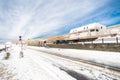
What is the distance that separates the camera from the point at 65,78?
549 centimetres

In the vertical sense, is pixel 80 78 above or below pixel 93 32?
below

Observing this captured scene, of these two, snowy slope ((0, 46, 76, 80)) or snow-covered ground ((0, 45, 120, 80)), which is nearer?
snow-covered ground ((0, 45, 120, 80))

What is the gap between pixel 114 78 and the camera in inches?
192

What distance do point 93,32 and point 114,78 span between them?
35693 mm

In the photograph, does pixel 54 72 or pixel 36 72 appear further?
pixel 36 72

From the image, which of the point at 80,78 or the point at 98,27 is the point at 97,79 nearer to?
the point at 80,78

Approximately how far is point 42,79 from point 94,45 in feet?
55.1

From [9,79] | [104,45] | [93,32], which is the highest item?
[93,32]

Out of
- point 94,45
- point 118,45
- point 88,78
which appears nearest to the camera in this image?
point 88,78

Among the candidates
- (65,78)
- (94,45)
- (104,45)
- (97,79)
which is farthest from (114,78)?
(94,45)

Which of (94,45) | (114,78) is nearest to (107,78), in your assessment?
(114,78)

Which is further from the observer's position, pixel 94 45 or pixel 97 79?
pixel 94 45

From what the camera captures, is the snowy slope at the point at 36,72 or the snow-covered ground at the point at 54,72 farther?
the snowy slope at the point at 36,72

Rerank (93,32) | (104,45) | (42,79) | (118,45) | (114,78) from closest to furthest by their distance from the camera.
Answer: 1. (114,78)
2. (42,79)
3. (118,45)
4. (104,45)
5. (93,32)
